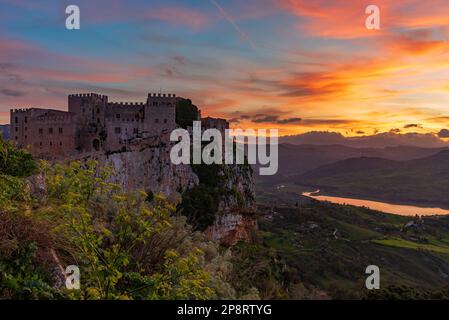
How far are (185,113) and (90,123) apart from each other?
46.5 feet

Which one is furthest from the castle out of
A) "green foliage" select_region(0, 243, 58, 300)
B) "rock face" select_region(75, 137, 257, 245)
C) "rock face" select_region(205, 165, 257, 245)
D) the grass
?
the grass

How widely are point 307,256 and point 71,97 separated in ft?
195

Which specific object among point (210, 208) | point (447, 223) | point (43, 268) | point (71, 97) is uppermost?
point (71, 97)

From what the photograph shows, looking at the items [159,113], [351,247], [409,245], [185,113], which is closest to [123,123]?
[159,113]

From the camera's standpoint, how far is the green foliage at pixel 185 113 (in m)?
64.8

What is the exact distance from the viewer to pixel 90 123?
6344 centimetres

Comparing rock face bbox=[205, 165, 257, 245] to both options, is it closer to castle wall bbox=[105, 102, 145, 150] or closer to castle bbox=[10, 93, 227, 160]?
castle bbox=[10, 93, 227, 160]

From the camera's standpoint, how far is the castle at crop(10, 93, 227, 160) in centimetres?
6106

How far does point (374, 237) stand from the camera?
129500mm

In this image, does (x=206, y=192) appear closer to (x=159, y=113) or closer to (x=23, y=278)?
(x=159, y=113)

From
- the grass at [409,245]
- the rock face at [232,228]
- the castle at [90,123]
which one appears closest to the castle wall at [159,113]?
the castle at [90,123]

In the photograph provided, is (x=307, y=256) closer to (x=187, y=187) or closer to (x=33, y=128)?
(x=187, y=187)
